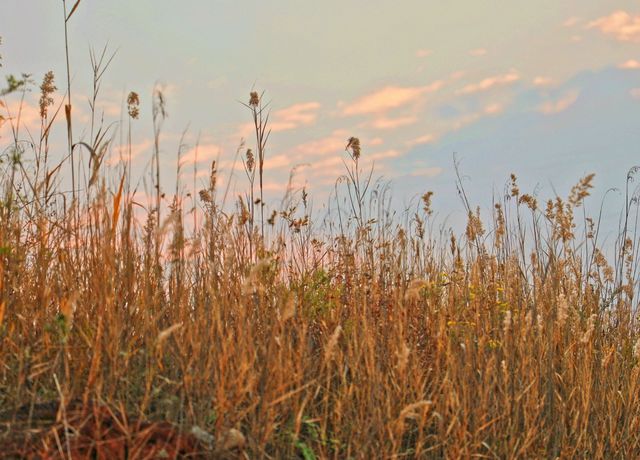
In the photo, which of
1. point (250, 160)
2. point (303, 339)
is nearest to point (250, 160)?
point (250, 160)

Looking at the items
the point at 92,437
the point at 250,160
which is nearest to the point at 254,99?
the point at 250,160

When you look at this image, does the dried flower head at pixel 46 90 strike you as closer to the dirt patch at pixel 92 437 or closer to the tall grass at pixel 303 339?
the tall grass at pixel 303 339

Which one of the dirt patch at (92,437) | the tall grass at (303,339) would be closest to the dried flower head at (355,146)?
the tall grass at (303,339)

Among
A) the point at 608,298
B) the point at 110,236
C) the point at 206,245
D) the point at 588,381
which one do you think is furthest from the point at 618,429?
the point at 110,236

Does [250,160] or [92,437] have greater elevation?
[250,160]

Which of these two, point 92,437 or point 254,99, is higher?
point 254,99

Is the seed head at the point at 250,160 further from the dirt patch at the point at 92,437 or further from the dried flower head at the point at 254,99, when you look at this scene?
the dirt patch at the point at 92,437

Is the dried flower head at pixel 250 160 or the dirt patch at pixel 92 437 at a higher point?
the dried flower head at pixel 250 160

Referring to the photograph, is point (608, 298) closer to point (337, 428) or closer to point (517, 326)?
point (517, 326)

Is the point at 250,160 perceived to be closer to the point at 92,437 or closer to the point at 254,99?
the point at 254,99

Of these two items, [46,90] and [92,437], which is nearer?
[92,437]

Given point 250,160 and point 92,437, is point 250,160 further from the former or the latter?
point 92,437

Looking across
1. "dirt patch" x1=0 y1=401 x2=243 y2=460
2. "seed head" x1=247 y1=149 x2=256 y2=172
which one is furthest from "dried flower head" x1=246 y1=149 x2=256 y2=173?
"dirt patch" x1=0 y1=401 x2=243 y2=460

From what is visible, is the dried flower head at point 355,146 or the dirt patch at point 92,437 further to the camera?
the dried flower head at point 355,146
